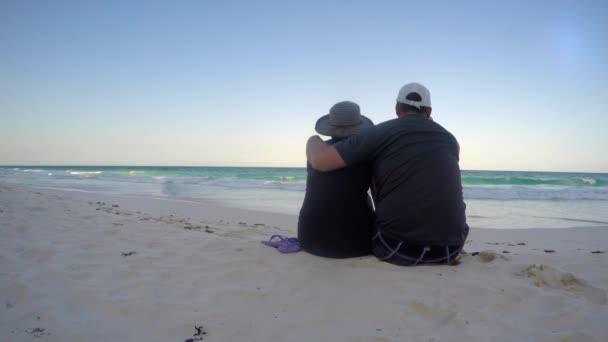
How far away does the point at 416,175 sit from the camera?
2600 mm

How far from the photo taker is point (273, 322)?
6.44ft

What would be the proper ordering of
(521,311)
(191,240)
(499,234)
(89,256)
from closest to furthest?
(521,311) < (89,256) < (191,240) < (499,234)

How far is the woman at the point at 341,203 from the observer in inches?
113

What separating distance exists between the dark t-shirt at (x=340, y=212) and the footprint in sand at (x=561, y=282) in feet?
3.90

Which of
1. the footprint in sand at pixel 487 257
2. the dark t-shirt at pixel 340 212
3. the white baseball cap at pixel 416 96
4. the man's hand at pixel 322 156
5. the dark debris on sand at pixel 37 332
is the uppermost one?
the white baseball cap at pixel 416 96

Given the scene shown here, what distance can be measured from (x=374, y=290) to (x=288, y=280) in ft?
1.92

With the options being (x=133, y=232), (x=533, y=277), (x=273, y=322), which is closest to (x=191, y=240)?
(x=133, y=232)

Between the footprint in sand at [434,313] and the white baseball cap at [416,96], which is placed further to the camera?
the white baseball cap at [416,96]

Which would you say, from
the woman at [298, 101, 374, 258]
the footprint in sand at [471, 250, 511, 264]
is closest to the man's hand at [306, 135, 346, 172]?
the woman at [298, 101, 374, 258]

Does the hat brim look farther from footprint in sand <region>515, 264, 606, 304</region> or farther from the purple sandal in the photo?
footprint in sand <region>515, 264, 606, 304</region>

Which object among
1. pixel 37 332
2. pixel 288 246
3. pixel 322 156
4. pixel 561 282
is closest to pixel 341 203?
pixel 322 156

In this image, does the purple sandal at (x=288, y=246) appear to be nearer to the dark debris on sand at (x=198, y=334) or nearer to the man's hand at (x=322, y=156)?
the man's hand at (x=322, y=156)

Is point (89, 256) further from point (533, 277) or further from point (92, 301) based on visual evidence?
point (533, 277)

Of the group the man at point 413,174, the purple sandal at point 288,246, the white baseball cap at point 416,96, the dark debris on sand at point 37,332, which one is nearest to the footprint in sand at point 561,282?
the man at point 413,174
